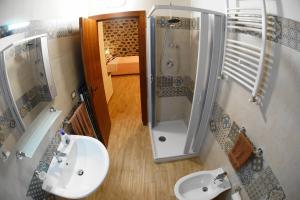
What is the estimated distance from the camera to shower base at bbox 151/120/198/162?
2586 millimetres

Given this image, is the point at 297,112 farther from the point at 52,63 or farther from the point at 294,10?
the point at 52,63

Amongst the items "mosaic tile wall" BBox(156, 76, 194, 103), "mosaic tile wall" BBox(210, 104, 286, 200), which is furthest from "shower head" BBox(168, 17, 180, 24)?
"mosaic tile wall" BBox(210, 104, 286, 200)

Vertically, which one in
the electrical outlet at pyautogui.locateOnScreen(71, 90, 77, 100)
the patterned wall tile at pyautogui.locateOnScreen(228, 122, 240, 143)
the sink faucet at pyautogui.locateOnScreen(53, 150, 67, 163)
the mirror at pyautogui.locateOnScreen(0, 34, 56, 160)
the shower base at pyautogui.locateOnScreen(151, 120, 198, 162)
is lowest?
the shower base at pyautogui.locateOnScreen(151, 120, 198, 162)

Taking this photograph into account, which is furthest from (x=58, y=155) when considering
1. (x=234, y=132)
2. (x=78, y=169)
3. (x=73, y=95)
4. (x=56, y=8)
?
(x=234, y=132)

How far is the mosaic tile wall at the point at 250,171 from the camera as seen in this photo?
1.27 metres

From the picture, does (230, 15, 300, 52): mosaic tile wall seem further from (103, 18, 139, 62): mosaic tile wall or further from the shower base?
(103, 18, 139, 62): mosaic tile wall

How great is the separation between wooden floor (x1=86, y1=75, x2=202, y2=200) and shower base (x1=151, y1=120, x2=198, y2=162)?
105 millimetres

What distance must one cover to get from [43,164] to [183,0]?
2.50 meters

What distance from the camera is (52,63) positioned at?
179 cm

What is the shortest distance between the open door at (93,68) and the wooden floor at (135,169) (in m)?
0.33

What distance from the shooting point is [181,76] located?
290cm

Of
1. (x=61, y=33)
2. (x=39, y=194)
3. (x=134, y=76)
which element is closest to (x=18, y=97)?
(x=39, y=194)

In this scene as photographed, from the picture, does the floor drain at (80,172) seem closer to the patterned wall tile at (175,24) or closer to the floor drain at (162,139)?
the floor drain at (162,139)

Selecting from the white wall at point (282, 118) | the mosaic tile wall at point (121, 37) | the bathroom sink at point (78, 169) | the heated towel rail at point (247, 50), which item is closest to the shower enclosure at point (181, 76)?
the heated towel rail at point (247, 50)
